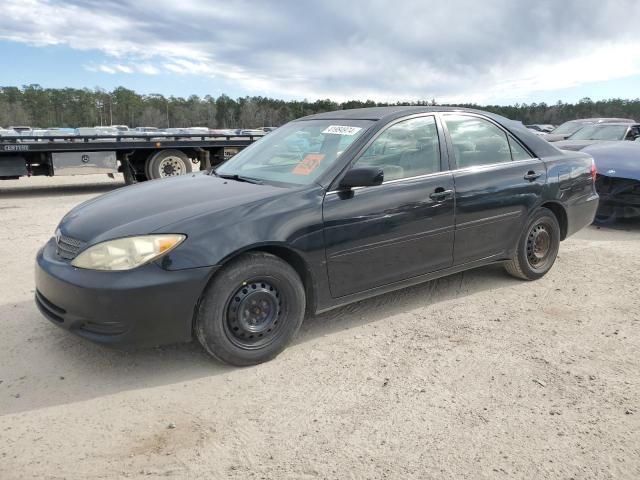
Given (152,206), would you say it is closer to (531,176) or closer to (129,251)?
(129,251)

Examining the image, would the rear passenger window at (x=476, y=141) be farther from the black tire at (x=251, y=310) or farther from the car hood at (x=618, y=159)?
the car hood at (x=618, y=159)

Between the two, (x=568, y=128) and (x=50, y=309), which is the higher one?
(x=568, y=128)

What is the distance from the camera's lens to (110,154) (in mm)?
11805

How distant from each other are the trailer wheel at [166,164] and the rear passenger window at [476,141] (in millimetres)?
8916

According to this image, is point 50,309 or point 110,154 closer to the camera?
point 50,309

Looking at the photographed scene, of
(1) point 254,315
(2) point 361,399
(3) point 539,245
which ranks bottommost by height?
(2) point 361,399

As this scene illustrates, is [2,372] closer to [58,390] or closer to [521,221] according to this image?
[58,390]

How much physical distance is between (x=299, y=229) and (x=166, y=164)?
986 centimetres

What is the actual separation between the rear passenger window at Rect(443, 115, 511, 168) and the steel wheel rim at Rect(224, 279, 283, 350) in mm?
1959

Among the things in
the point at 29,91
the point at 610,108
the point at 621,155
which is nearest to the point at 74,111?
the point at 29,91

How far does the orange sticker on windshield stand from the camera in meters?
3.71

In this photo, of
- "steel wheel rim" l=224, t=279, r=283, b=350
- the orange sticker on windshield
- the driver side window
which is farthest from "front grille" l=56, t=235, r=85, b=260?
the driver side window

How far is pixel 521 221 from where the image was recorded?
182 inches

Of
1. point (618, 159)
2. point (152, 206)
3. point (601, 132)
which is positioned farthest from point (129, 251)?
point (601, 132)
